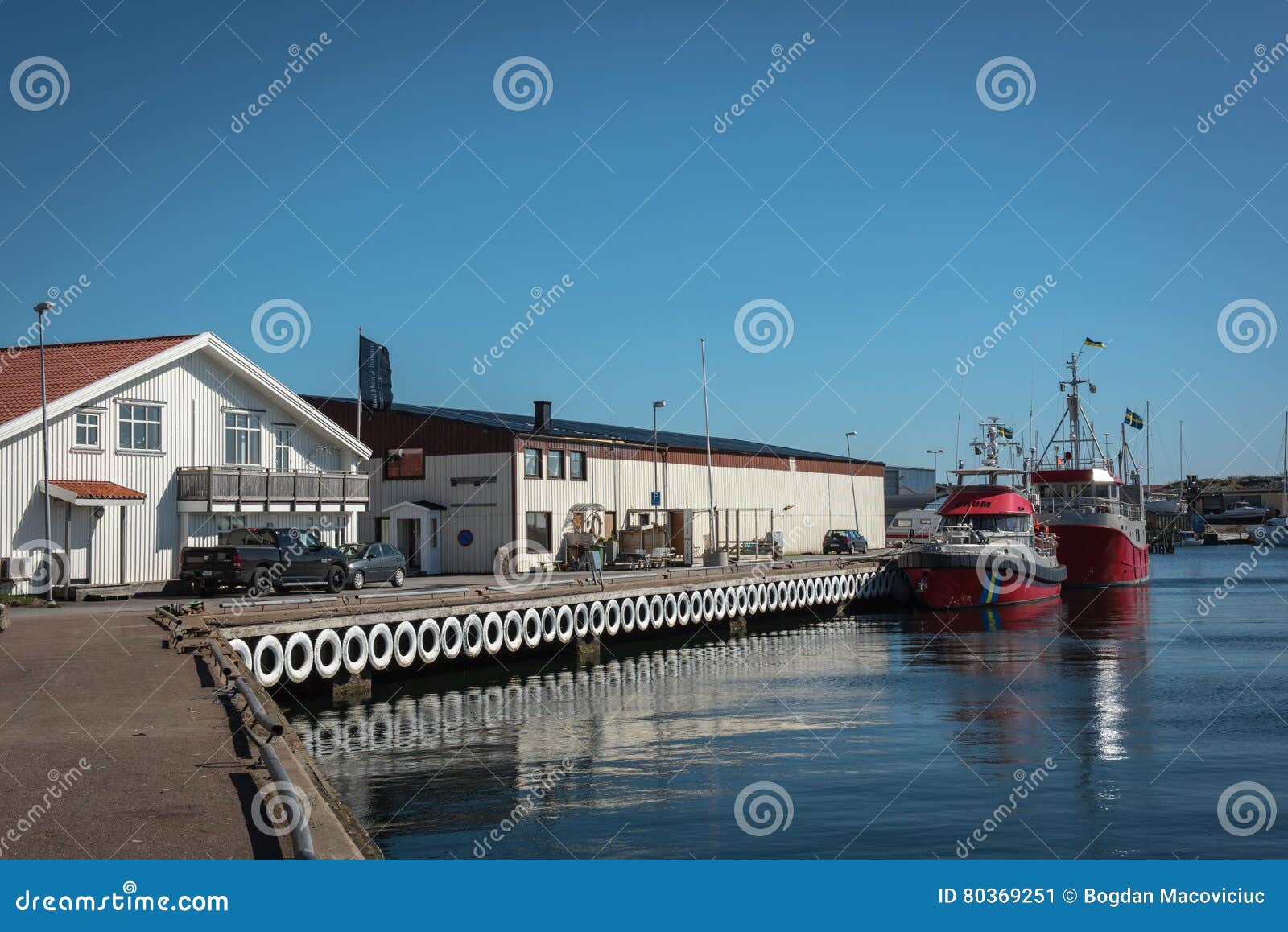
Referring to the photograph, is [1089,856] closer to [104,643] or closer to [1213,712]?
[1213,712]

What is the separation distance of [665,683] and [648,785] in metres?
11.8

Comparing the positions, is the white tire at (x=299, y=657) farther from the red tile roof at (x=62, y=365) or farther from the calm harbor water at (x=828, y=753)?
the red tile roof at (x=62, y=365)

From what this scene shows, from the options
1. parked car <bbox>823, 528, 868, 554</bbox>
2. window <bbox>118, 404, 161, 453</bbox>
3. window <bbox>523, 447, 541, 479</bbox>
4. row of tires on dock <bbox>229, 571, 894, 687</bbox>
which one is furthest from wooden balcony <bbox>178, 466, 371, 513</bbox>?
parked car <bbox>823, 528, 868, 554</bbox>

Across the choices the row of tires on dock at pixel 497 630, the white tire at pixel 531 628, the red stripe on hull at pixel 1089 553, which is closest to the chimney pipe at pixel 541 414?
the row of tires on dock at pixel 497 630

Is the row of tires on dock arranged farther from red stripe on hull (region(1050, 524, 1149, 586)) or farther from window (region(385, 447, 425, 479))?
red stripe on hull (region(1050, 524, 1149, 586))

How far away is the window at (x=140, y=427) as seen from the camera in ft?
113

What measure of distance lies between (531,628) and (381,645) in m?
6.10

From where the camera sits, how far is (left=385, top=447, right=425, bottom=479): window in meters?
49.2

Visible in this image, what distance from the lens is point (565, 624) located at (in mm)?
33375

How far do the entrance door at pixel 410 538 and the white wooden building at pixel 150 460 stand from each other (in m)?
6.33

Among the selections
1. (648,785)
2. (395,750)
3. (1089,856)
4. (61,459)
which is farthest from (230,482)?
(1089,856)

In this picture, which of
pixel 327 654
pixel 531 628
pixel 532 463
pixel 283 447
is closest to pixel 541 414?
pixel 532 463

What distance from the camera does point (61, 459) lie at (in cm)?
3262

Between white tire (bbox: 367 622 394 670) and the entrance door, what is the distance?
21.2 m
